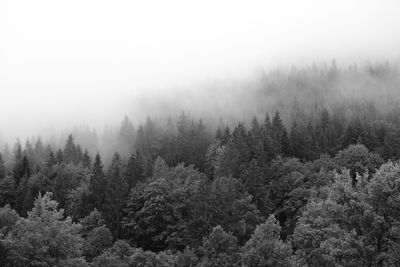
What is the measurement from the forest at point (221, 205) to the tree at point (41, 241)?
0.37 feet

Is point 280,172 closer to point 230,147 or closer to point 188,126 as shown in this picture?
point 230,147

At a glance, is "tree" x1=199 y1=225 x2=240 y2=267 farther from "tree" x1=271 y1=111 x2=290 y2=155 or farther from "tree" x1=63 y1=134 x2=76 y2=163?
"tree" x1=63 y1=134 x2=76 y2=163

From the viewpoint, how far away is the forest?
3622 centimetres

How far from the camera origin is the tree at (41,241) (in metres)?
49.6

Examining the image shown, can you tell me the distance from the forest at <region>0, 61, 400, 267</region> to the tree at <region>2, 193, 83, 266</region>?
0.11 metres

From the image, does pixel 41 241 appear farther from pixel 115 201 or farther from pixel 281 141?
pixel 281 141

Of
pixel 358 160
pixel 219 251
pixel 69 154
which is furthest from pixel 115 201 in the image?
pixel 69 154

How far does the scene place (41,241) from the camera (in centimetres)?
5078

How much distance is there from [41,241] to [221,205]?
39205 mm

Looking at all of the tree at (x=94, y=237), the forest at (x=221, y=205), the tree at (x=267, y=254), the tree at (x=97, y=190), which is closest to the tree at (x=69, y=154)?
the forest at (x=221, y=205)

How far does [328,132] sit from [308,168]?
1675 inches

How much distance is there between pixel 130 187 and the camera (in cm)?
11162

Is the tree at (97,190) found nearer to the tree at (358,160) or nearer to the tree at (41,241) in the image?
the tree at (41,241)

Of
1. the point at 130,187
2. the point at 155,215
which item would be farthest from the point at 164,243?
the point at 130,187
